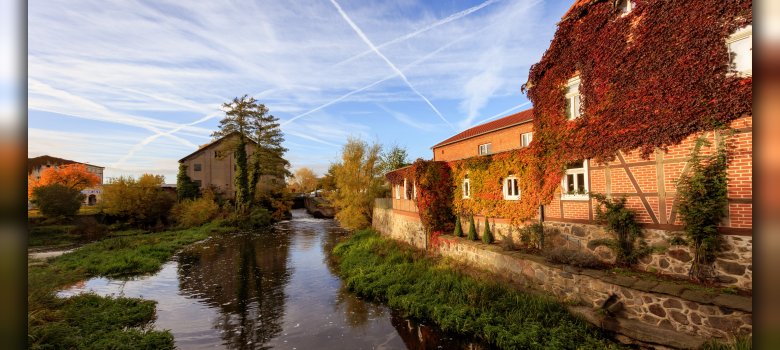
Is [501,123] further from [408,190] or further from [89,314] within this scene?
[89,314]

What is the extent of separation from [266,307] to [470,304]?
7.29 m

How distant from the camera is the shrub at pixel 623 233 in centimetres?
1012

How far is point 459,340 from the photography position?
32.1ft

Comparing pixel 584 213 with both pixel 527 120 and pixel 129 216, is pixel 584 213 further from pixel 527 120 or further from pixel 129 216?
pixel 129 216

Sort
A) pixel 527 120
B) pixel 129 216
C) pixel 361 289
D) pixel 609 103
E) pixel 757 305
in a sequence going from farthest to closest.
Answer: pixel 129 216 < pixel 527 120 < pixel 361 289 < pixel 609 103 < pixel 757 305

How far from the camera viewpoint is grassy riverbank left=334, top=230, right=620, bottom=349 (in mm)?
8930

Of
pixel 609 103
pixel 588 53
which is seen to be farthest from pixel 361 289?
pixel 588 53

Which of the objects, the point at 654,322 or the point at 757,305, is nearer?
the point at 757,305

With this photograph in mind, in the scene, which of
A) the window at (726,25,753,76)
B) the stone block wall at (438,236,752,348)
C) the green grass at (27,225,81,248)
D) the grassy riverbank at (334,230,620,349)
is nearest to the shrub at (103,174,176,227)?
the green grass at (27,225,81,248)

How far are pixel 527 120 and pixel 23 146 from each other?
25.1m

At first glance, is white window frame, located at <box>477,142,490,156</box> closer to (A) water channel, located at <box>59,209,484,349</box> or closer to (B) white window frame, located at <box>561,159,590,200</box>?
(A) water channel, located at <box>59,209,484,349</box>

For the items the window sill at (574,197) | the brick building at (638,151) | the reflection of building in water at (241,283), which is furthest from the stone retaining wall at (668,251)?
the reflection of building in water at (241,283)

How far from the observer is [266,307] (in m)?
12.5

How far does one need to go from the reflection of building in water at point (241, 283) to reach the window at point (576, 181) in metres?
10.8
